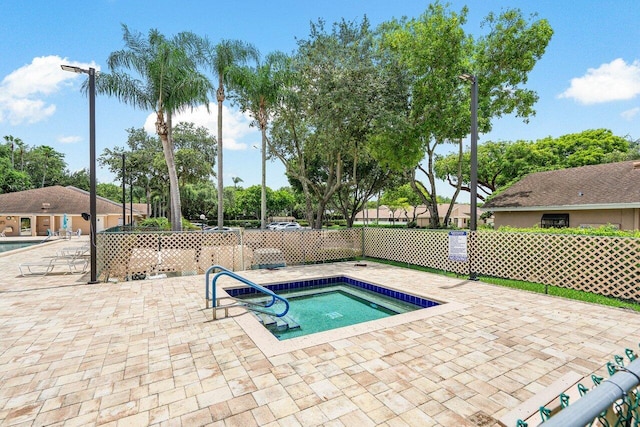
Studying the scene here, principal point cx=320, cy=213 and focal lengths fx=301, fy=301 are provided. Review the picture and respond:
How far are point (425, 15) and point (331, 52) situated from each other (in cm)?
474

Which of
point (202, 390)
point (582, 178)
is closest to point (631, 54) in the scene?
point (582, 178)

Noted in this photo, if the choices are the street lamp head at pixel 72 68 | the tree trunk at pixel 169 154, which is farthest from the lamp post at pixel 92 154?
the tree trunk at pixel 169 154

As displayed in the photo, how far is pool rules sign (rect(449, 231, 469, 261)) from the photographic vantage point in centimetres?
882

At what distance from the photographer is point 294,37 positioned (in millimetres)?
14922

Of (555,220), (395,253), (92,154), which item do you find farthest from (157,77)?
(555,220)

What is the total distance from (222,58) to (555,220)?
16.8 metres

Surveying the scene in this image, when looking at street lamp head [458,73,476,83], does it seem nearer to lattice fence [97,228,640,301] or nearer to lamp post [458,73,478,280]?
lamp post [458,73,478,280]

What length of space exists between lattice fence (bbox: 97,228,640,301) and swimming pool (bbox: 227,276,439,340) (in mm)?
2505

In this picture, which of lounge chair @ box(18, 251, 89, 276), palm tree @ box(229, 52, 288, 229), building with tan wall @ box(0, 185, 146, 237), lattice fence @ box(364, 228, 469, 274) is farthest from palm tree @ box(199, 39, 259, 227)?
building with tan wall @ box(0, 185, 146, 237)

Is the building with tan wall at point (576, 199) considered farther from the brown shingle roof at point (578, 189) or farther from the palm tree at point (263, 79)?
the palm tree at point (263, 79)

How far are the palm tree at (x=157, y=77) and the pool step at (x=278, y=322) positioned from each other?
10599mm

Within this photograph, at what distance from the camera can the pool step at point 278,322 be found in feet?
19.1

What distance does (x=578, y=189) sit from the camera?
1378cm

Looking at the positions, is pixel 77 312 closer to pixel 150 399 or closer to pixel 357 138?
pixel 150 399
